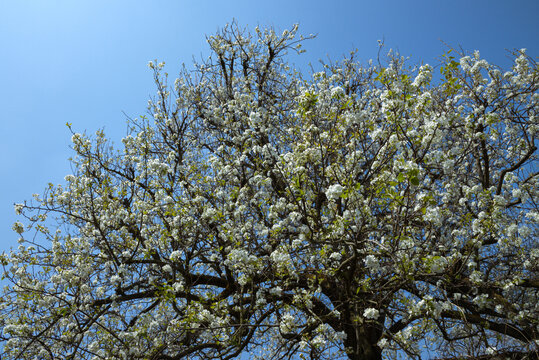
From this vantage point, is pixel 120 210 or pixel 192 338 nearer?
pixel 192 338

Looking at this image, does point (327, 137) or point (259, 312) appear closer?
point (327, 137)

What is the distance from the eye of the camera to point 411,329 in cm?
580

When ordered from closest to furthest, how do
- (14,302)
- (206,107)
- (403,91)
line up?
(403,91)
(14,302)
(206,107)

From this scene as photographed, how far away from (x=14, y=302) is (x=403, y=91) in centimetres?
730

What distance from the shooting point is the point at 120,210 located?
8.35 meters

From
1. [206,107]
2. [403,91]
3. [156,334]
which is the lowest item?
[156,334]

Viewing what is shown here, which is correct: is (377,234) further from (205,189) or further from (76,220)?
(76,220)

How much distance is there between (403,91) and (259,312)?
4862 mm

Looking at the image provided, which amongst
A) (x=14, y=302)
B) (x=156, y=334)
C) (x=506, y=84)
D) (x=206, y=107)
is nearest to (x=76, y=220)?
(x=14, y=302)

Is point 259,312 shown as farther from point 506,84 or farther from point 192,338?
point 506,84

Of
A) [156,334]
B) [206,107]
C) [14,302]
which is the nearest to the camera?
[156,334]

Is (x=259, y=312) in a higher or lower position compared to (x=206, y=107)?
lower

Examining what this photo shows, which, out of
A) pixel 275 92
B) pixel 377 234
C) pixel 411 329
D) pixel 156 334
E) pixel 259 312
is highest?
pixel 275 92

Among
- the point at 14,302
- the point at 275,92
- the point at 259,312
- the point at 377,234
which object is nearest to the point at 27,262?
the point at 14,302
